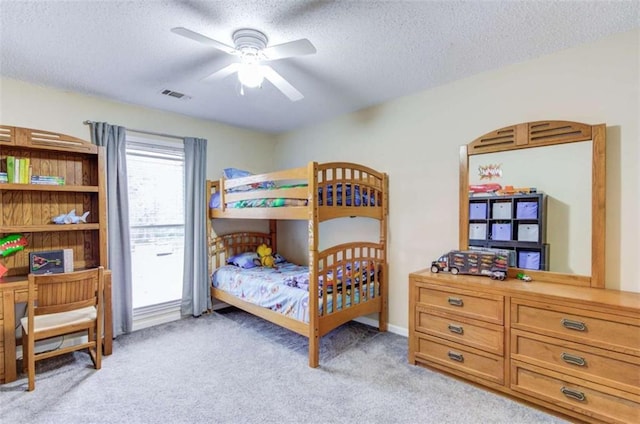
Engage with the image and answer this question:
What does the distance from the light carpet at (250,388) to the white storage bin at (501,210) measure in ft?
4.30

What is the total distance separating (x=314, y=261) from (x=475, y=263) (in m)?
1.28

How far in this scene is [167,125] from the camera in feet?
11.7

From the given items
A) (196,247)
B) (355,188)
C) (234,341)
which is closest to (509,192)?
(355,188)

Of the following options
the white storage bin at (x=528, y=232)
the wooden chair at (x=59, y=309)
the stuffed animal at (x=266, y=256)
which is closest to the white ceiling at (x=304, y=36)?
the white storage bin at (x=528, y=232)

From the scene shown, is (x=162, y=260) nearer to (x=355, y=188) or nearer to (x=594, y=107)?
(x=355, y=188)

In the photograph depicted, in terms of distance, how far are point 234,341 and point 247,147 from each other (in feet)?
8.43

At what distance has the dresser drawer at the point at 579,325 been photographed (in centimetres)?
167

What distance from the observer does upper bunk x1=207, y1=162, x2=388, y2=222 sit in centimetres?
262

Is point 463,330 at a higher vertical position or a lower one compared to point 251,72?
lower

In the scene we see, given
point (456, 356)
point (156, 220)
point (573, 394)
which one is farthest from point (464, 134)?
point (156, 220)

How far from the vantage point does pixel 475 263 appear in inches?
95.9

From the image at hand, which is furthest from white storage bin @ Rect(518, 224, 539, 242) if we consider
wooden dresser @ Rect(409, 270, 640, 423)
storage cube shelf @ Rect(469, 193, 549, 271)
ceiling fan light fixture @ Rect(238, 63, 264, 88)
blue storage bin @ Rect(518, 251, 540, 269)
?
ceiling fan light fixture @ Rect(238, 63, 264, 88)

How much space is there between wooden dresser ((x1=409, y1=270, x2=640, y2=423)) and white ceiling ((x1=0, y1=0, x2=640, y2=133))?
1686mm

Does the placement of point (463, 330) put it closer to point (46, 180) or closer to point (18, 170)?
point (46, 180)
